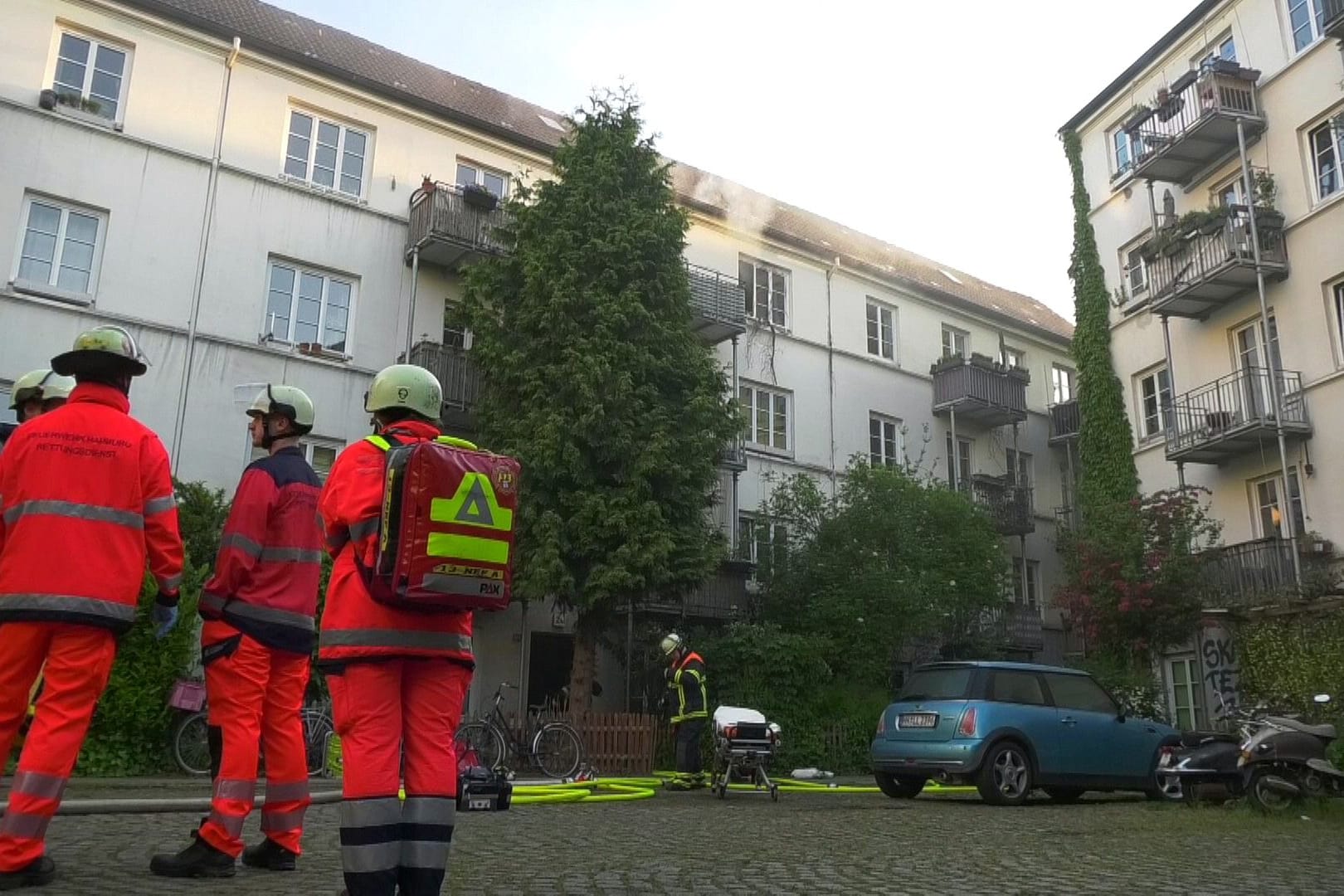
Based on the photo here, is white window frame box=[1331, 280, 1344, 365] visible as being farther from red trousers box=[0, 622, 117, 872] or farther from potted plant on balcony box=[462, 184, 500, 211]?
red trousers box=[0, 622, 117, 872]

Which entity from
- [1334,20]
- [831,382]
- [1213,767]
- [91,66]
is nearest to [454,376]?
[91,66]

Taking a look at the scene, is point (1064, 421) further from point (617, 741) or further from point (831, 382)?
point (617, 741)

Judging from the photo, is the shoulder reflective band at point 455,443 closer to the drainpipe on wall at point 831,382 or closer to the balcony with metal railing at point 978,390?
the drainpipe on wall at point 831,382

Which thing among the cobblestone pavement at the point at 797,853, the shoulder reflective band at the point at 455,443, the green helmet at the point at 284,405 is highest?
the green helmet at the point at 284,405

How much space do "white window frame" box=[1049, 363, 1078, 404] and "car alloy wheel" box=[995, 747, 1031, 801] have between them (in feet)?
83.5

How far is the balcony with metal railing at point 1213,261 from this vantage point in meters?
23.8

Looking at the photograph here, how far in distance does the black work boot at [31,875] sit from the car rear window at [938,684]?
10.3 m

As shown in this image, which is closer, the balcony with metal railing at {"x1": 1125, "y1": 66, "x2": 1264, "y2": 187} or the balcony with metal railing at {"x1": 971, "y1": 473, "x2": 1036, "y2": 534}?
the balcony with metal railing at {"x1": 1125, "y1": 66, "x2": 1264, "y2": 187}

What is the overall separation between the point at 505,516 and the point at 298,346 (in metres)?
18.5

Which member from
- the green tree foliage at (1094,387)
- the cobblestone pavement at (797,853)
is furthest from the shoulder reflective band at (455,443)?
the green tree foliage at (1094,387)

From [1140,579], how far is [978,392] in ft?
34.1

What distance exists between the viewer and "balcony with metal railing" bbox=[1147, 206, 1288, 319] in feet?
78.1

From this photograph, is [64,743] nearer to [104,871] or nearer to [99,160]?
[104,871]

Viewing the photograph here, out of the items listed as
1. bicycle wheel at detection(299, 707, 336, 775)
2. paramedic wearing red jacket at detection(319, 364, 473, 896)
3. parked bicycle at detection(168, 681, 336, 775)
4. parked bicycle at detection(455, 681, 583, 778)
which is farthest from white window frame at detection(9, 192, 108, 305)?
paramedic wearing red jacket at detection(319, 364, 473, 896)
